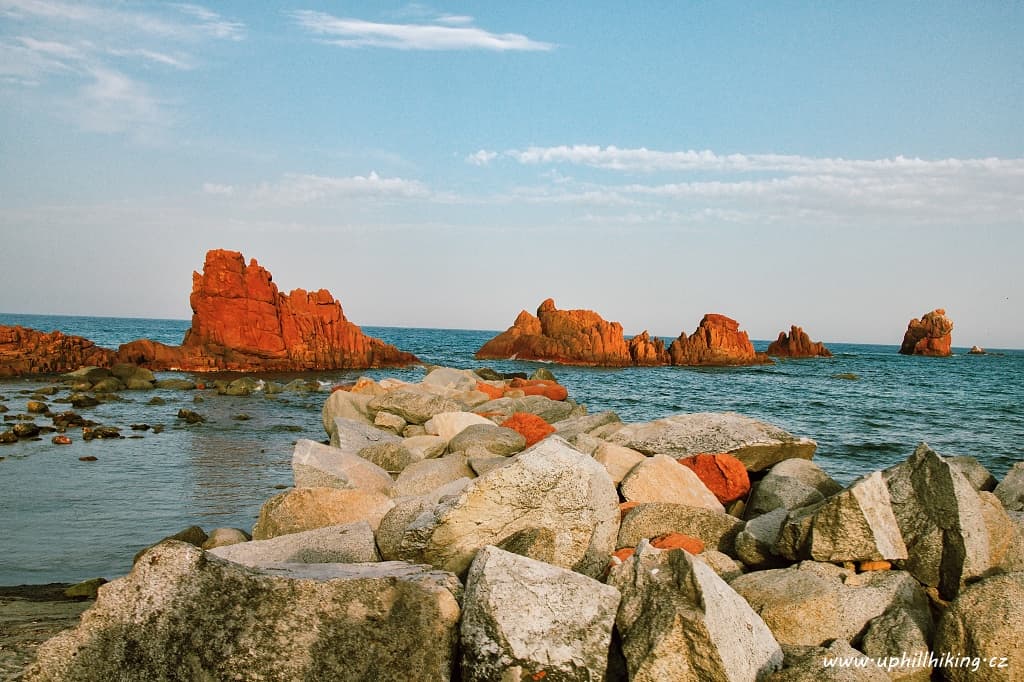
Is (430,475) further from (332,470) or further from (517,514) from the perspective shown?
(517,514)

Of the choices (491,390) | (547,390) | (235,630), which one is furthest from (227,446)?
(235,630)

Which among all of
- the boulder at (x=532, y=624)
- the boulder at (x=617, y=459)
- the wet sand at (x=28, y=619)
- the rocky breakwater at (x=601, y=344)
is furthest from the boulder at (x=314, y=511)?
the rocky breakwater at (x=601, y=344)

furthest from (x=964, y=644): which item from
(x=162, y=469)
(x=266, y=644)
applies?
(x=162, y=469)

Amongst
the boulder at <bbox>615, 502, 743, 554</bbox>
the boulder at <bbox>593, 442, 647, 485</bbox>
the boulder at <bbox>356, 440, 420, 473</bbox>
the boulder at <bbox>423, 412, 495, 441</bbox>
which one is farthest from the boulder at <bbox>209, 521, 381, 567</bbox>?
the boulder at <bbox>423, 412, 495, 441</bbox>

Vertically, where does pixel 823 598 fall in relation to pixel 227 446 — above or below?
above

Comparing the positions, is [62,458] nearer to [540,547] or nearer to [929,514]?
[540,547]

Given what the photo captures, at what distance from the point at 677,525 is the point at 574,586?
3.04 meters

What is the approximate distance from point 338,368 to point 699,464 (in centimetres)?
4485

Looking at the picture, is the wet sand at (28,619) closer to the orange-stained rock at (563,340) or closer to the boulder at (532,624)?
the boulder at (532,624)

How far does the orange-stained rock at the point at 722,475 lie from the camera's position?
383 inches

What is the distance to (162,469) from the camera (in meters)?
14.4

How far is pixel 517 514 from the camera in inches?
224

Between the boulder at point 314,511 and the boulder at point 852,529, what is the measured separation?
3.79m

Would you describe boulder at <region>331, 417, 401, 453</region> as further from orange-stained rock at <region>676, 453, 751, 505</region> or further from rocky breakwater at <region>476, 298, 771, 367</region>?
rocky breakwater at <region>476, 298, 771, 367</region>
